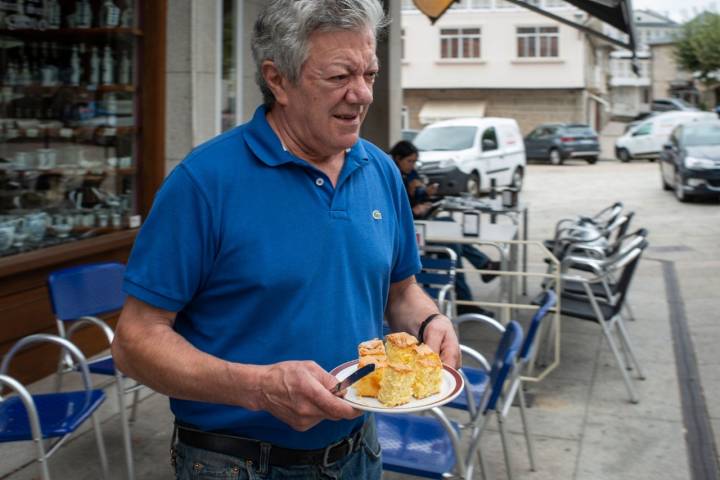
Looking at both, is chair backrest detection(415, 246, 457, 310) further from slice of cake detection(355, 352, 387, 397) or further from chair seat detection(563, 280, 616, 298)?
slice of cake detection(355, 352, 387, 397)

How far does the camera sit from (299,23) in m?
1.78

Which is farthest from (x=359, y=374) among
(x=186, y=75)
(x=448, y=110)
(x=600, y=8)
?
(x=448, y=110)

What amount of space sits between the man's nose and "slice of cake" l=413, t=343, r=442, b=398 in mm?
567

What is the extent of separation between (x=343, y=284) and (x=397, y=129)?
9.97 m

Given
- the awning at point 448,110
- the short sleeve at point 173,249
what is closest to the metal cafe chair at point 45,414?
the short sleeve at point 173,249

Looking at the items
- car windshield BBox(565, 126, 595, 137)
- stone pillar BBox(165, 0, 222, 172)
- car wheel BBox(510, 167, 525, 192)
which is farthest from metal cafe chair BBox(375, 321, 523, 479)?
car windshield BBox(565, 126, 595, 137)

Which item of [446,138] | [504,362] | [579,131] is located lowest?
[504,362]

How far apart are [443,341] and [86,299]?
9.82 feet

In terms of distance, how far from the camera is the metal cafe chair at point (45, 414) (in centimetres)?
333

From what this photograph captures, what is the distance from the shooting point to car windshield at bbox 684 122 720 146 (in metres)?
17.8

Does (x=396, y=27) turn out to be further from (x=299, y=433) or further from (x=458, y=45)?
(x=458, y=45)

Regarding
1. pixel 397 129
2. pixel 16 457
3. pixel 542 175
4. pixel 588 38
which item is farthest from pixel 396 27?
pixel 588 38

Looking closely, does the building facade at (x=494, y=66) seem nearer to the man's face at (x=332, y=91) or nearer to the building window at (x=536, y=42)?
the building window at (x=536, y=42)

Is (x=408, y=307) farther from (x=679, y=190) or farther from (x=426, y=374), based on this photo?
(x=679, y=190)
